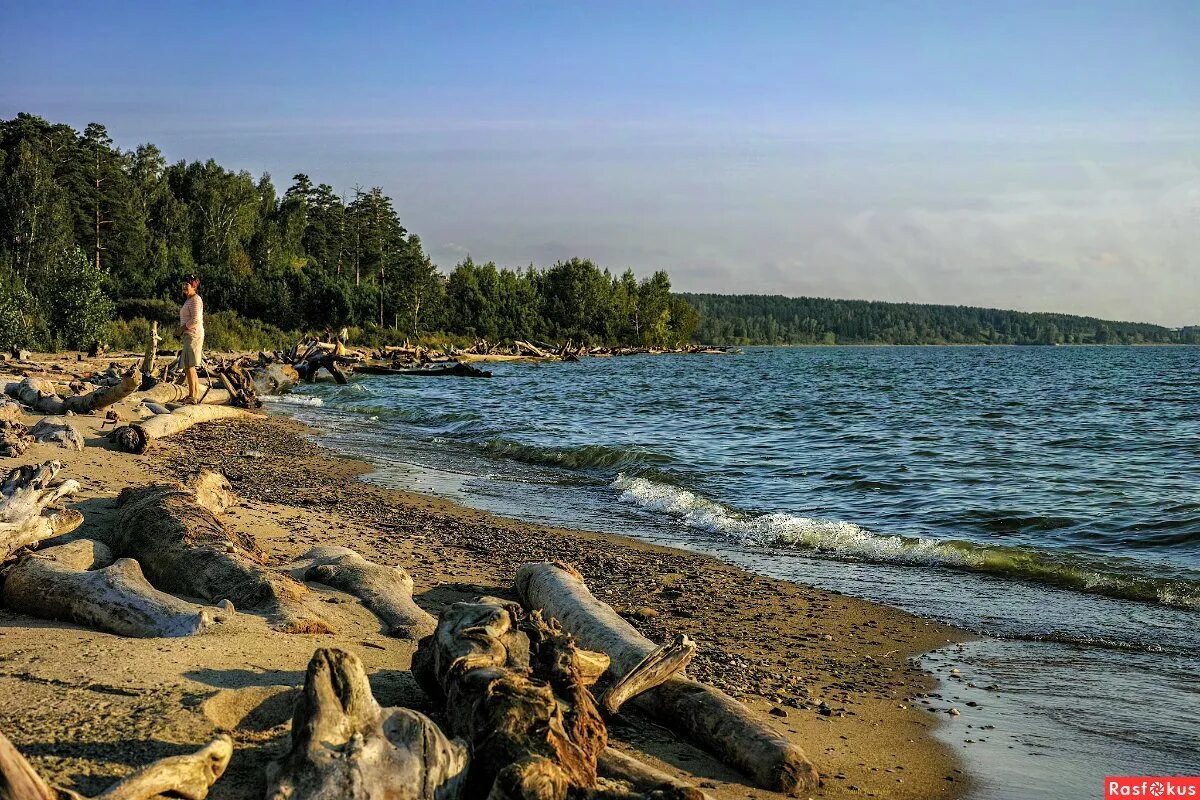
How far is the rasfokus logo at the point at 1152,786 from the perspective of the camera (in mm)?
4590

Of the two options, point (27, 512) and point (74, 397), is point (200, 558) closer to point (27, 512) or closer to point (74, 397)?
point (27, 512)

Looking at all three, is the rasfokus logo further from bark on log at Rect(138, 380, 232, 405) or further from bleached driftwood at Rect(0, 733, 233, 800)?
bark on log at Rect(138, 380, 232, 405)

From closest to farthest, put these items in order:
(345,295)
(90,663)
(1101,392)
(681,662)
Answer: (90,663) → (681,662) → (1101,392) → (345,295)

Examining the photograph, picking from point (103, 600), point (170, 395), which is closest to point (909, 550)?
point (103, 600)

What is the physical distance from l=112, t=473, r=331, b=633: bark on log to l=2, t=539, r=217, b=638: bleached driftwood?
492 millimetres

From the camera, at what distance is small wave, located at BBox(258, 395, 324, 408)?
29200mm

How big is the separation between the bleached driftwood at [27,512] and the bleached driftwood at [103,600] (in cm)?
84

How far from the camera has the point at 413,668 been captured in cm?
472

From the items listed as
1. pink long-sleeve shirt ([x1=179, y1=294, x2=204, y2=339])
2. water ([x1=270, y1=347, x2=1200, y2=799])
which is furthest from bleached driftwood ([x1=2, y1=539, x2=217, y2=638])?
pink long-sleeve shirt ([x1=179, y1=294, x2=204, y2=339])

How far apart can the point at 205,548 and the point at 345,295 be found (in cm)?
Result: 7012

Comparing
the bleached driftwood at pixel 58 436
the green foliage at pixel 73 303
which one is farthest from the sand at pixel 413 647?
the green foliage at pixel 73 303

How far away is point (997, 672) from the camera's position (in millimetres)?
6449

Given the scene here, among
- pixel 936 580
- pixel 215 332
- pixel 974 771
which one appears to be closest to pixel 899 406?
pixel 936 580

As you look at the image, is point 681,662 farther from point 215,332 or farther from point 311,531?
point 215,332
